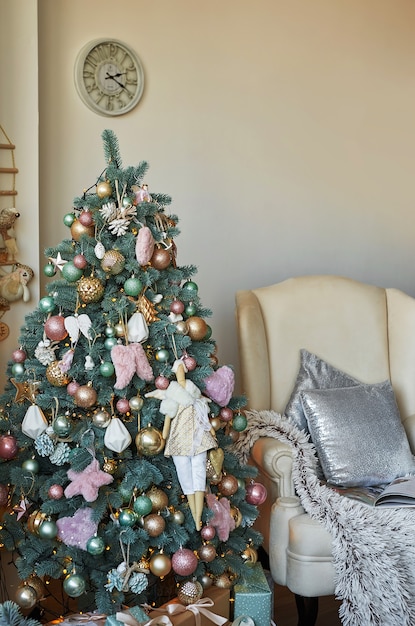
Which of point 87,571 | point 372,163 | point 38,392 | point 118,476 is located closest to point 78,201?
point 38,392

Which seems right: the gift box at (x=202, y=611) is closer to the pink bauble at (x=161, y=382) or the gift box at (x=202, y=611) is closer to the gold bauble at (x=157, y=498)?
the gold bauble at (x=157, y=498)

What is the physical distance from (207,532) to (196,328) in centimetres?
55

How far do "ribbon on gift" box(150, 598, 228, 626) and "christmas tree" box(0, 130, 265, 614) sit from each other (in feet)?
0.17

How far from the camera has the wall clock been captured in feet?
8.96

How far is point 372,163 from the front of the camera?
349 centimetres

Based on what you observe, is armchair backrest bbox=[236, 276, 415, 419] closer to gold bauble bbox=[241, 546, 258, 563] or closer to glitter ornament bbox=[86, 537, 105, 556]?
gold bauble bbox=[241, 546, 258, 563]

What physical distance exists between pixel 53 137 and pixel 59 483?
144cm

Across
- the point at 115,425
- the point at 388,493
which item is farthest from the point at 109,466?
the point at 388,493

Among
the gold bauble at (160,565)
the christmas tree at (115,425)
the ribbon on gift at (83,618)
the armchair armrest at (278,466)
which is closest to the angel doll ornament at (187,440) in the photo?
the christmas tree at (115,425)

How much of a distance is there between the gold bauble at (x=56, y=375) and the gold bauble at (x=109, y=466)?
0.77 ft

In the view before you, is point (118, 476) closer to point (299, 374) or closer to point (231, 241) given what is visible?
point (299, 374)

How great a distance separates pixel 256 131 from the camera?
3160 millimetres

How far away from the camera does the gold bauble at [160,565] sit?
1.79 metres

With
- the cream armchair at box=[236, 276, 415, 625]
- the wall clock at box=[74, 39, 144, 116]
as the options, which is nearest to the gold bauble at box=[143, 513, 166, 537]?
the cream armchair at box=[236, 276, 415, 625]
